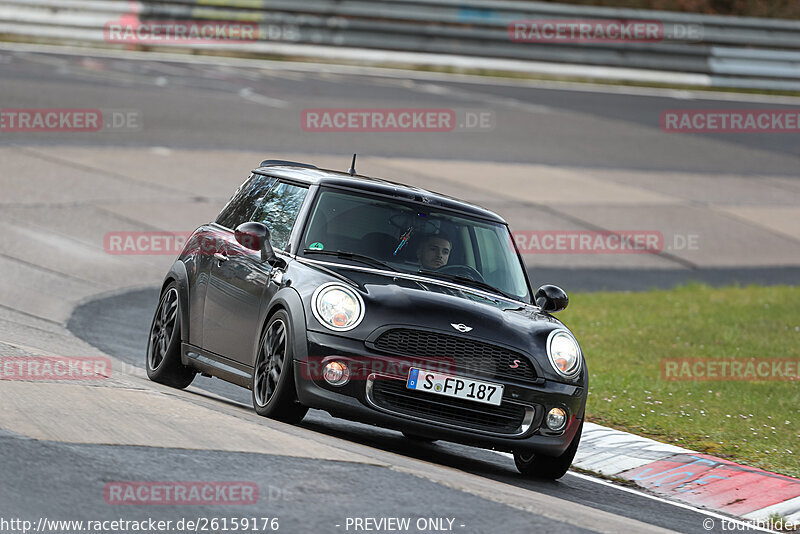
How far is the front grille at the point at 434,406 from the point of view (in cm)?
723

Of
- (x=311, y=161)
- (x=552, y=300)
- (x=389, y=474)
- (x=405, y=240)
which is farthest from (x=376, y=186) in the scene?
(x=311, y=161)

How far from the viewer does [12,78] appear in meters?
23.0

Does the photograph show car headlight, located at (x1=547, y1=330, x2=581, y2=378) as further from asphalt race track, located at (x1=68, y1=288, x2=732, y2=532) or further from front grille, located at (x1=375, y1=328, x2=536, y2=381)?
asphalt race track, located at (x1=68, y1=288, x2=732, y2=532)

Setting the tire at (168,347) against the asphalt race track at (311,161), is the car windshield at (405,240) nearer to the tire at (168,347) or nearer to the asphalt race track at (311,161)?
the asphalt race track at (311,161)

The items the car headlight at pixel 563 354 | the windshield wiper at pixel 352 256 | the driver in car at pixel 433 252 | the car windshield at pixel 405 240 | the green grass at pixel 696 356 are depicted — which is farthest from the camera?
the green grass at pixel 696 356

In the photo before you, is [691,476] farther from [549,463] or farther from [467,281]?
[467,281]

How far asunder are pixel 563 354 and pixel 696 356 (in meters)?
5.42

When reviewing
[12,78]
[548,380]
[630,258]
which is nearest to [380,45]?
[12,78]

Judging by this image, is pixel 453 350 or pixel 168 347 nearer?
pixel 453 350

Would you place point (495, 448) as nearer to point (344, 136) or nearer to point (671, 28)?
point (344, 136)

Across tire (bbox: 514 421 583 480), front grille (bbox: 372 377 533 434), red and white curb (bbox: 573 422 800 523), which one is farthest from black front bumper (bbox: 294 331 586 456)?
red and white curb (bbox: 573 422 800 523)

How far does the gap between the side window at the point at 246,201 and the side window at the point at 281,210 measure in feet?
0.37

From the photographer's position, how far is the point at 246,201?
9117 millimetres

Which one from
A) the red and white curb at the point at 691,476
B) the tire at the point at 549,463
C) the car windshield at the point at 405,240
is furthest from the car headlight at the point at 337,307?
the red and white curb at the point at 691,476
